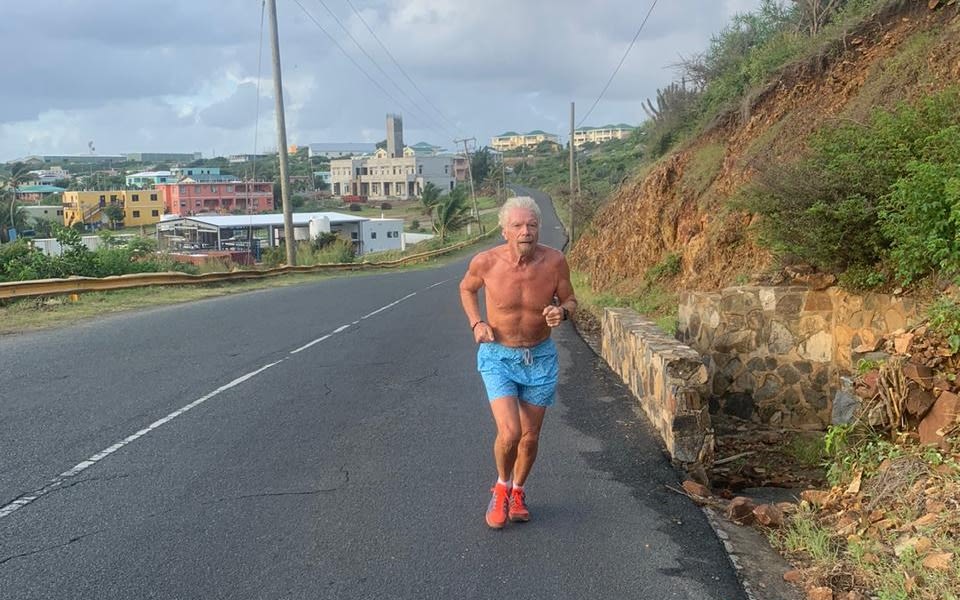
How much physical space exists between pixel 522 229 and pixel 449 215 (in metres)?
58.6

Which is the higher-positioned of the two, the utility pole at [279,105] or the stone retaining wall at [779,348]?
the utility pole at [279,105]

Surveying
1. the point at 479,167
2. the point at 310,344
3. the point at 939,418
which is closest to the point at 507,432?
the point at 939,418

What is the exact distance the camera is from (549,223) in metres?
66.0

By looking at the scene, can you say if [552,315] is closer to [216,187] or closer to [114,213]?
[114,213]

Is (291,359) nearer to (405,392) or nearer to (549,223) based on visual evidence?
(405,392)

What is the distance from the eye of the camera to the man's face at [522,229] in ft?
16.4

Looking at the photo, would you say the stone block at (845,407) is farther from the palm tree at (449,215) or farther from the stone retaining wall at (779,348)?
the palm tree at (449,215)

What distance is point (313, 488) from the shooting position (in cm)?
566

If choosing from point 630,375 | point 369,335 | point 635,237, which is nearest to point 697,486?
point 630,375

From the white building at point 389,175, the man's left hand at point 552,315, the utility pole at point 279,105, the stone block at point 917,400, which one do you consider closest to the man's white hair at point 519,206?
the man's left hand at point 552,315

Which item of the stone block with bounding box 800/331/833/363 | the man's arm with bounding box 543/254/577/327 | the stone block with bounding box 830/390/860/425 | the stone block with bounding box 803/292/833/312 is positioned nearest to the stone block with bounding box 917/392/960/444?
the stone block with bounding box 830/390/860/425

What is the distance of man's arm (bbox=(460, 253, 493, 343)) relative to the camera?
5020mm

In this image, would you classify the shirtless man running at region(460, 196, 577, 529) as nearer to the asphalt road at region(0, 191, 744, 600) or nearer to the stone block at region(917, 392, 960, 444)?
the asphalt road at region(0, 191, 744, 600)

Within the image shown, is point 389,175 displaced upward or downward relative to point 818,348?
upward
